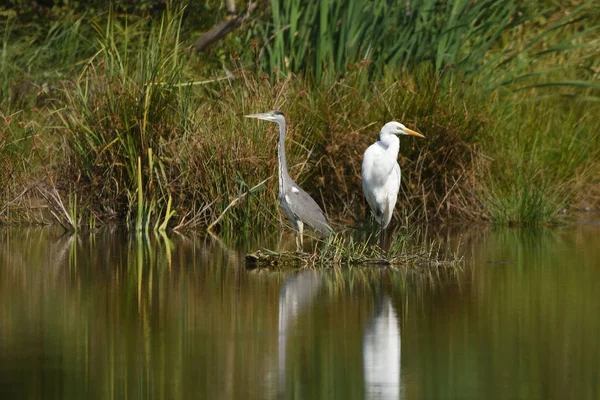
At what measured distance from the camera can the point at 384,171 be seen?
37.9 ft

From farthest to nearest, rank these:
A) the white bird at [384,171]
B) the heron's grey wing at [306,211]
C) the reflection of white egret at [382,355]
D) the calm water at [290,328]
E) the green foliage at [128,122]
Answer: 1. the green foliage at [128,122]
2. the white bird at [384,171]
3. the heron's grey wing at [306,211]
4. the calm water at [290,328]
5. the reflection of white egret at [382,355]

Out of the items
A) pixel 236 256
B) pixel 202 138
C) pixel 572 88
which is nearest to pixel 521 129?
pixel 572 88

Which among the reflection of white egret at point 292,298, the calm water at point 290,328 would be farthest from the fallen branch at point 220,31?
the reflection of white egret at point 292,298

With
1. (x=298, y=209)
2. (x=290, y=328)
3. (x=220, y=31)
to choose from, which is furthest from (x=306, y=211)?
(x=220, y=31)

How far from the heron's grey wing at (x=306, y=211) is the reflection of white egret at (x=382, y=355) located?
9.42ft

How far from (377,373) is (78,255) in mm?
5241

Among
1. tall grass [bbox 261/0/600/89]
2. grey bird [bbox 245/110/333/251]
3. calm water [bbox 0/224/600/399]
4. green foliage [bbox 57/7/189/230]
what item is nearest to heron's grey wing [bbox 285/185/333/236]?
grey bird [bbox 245/110/333/251]

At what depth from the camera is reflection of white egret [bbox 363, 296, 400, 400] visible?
18.0 ft

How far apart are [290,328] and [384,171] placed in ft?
15.5

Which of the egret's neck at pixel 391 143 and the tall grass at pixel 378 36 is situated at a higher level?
the tall grass at pixel 378 36

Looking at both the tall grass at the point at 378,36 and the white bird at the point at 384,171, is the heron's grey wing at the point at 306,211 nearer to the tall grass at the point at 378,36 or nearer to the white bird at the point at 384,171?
the white bird at the point at 384,171

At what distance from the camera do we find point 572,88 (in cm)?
1588

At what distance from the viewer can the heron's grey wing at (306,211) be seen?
34.7 ft

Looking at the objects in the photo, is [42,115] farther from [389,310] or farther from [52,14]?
[389,310]
